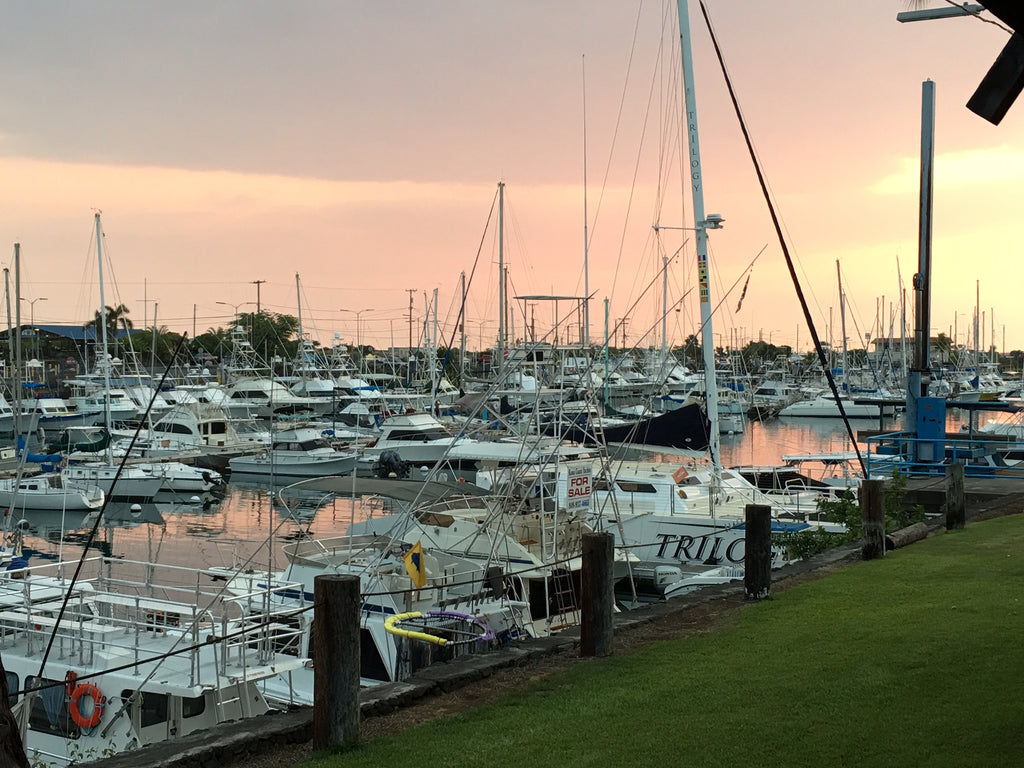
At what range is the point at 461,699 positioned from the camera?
9664mm

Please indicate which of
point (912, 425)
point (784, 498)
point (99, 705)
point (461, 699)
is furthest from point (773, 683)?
point (784, 498)

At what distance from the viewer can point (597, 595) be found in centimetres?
1066

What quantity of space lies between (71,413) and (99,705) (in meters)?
69.1

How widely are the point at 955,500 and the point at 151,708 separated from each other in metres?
13.4

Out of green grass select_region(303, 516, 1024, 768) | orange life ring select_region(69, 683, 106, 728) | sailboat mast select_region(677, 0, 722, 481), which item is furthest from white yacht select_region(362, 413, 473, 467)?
green grass select_region(303, 516, 1024, 768)

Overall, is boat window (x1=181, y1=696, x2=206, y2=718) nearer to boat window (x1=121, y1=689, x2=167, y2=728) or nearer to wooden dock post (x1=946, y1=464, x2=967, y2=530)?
boat window (x1=121, y1=689, x2=167, y2=728)

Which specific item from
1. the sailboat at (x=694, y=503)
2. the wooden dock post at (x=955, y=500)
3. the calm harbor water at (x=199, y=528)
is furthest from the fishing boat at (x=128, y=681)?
the calm harbor water at (x=199, y=528)

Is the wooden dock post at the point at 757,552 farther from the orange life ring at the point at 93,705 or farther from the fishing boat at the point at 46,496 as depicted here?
the fishing boat at the point at 46,496

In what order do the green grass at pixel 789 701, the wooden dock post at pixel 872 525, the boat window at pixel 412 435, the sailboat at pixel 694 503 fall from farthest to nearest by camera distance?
1. the boat window at pixel 412 435
2. the sailboat at pixel 694 503
3. the wooden dock post at pixel 872 525
4. the green grass at pixel 789 701

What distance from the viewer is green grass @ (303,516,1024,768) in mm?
7199

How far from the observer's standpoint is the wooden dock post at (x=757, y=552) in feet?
42.2

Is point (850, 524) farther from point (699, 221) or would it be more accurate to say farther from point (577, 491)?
point (699, 221)

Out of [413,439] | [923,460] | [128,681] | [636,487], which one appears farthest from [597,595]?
[413,439]

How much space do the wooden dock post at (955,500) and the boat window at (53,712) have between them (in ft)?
46.8
